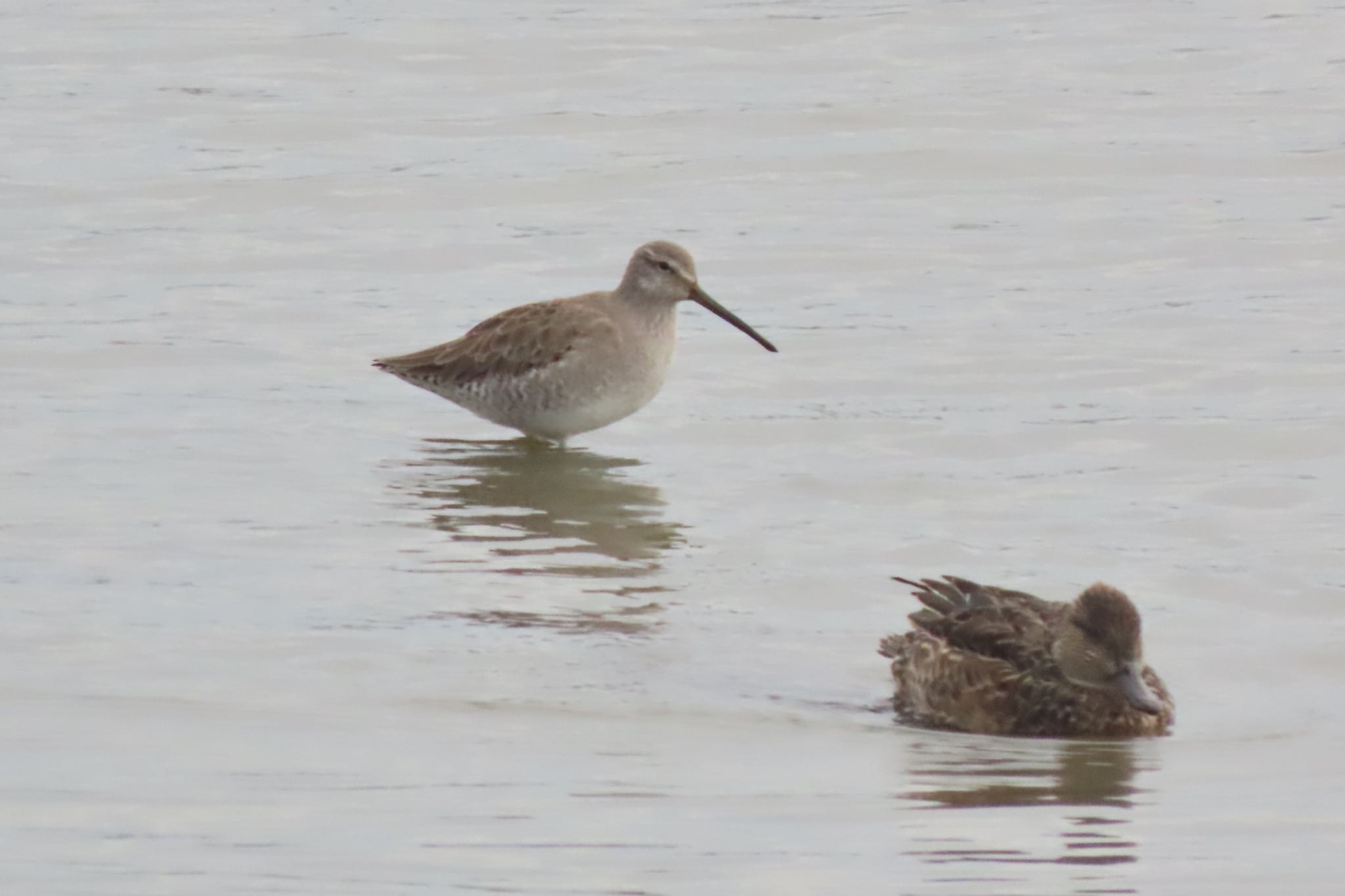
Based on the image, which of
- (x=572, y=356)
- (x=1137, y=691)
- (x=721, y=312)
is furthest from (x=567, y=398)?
(x=1137, y=691)

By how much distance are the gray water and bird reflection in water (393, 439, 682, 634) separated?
4cm

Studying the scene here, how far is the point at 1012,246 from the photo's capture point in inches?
641

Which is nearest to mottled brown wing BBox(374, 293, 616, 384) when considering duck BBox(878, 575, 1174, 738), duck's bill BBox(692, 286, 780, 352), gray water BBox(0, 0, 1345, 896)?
gray water BBox(0, 0, 1345, 896)

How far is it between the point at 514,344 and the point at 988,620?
454cm

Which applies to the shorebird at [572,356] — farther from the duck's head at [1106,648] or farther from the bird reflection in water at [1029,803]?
the bird reflection in water at [1029,803]

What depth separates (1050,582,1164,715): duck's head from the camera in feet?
27.0

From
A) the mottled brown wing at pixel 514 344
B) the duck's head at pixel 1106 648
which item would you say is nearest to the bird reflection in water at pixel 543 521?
the mottled brown wing at pixel 514 344

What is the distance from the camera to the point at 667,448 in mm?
12664

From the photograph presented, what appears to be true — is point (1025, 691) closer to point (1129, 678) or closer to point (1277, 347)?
point (1129, 678)

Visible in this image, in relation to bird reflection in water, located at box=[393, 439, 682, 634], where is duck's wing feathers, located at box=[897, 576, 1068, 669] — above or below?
above

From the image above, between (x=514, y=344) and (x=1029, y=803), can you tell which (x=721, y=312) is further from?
(x=1029, y=803)

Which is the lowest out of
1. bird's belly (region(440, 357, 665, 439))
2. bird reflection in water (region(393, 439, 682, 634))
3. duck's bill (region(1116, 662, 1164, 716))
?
bird reflection in water (region(393, 439, 682, 634))

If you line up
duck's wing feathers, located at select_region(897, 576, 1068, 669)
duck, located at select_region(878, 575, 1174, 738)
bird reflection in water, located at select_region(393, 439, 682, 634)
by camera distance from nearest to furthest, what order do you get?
duck, located at select_region(878, 575, 1174, 738)
duck's wing feathers, located at select_region(897, 576, 1068, 669)
bird reflection in water, located at select_region(393, 439, 682, 634)

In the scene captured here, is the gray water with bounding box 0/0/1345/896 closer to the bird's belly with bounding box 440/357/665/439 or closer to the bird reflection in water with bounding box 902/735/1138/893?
the bird reflection in water with bounding box 902/735/1138/893
